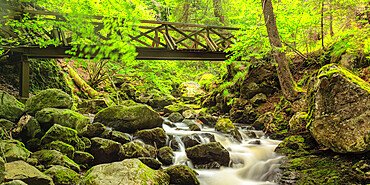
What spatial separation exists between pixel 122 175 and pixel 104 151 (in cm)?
221

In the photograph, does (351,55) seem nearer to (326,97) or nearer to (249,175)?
(326,97)

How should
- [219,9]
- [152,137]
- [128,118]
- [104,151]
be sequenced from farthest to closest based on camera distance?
[219,9]
[128,118]
[152,137]
[104,151]

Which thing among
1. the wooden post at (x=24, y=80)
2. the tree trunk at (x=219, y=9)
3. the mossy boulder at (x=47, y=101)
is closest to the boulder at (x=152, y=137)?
the mossy boulder at (x=47, y=101)

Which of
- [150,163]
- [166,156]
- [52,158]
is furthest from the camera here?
[166,156]

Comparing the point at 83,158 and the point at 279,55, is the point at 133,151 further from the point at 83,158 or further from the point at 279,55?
the point at 279,55

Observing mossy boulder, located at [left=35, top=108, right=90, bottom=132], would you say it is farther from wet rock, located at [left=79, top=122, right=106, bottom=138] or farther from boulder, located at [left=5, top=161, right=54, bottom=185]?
boulder, located at [left=5, top=161, right=54, bottom=185]

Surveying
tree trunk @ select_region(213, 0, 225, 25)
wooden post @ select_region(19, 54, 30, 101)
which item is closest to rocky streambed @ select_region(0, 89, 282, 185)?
wooden post @ select_region(19, 54, 30, 101)

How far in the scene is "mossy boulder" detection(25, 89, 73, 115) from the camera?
6.36m

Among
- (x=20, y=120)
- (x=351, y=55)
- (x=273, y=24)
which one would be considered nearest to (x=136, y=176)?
(x=20, y=120)

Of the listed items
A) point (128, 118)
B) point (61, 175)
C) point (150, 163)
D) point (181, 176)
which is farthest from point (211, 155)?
point (61, 175)

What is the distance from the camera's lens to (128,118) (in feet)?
26.0

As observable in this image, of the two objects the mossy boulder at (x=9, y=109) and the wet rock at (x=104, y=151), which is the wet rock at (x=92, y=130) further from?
the mossy boulder at (x=9, y=109)

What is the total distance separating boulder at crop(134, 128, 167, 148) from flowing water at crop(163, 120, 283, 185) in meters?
0.65

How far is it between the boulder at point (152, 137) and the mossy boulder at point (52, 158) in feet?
8.76
